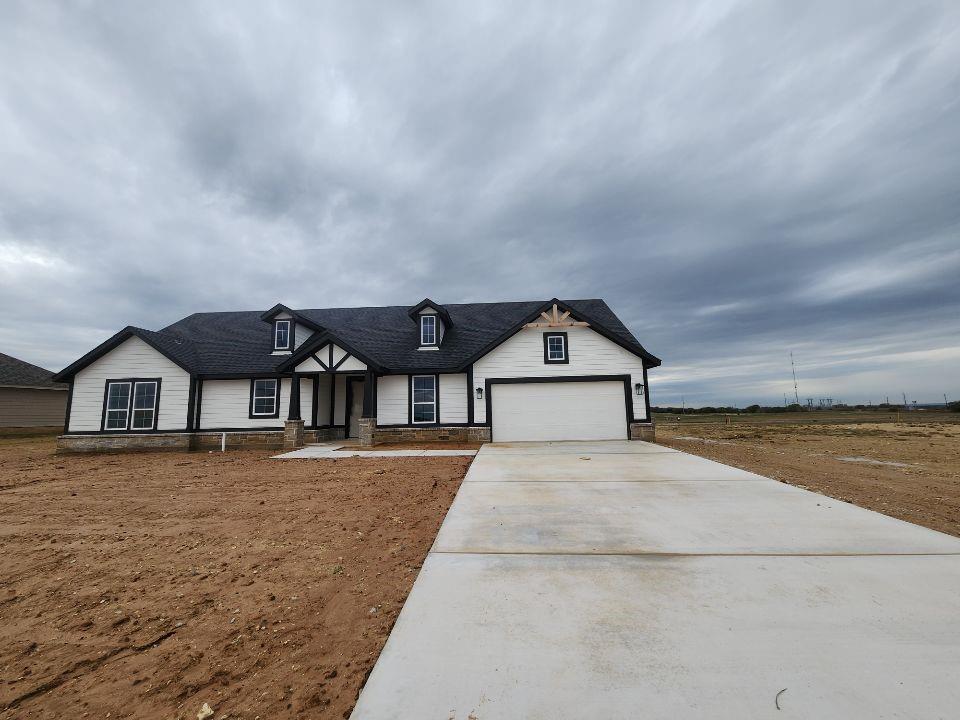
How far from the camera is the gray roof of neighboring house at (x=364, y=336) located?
16594mm

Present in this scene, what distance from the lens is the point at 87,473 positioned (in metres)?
10.5

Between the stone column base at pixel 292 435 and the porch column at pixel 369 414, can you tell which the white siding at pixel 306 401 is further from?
the porch column at pixel 369 414

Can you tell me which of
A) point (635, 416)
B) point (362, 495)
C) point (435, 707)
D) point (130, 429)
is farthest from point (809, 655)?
point (130, 429)

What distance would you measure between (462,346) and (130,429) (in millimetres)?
13412

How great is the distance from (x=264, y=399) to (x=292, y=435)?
299cm

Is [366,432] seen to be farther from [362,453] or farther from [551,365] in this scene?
[551,365]

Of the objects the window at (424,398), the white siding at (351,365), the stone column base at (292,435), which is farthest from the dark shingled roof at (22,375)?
the window at (424,398)

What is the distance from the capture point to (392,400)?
17406mm

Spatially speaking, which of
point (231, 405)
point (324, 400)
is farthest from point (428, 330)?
point (231, 405)

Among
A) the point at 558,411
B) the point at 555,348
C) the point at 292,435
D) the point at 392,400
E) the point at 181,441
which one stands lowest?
the point at 181,441

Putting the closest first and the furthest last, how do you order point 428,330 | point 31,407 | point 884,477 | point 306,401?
point 884,477, point 306,401, point 428,330, point 31,407

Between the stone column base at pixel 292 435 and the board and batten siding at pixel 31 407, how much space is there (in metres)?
18.8

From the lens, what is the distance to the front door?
1836cm

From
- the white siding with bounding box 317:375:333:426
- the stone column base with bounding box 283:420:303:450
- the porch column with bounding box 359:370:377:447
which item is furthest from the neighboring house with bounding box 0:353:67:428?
the porch column with bounding box 359:370:377:447
